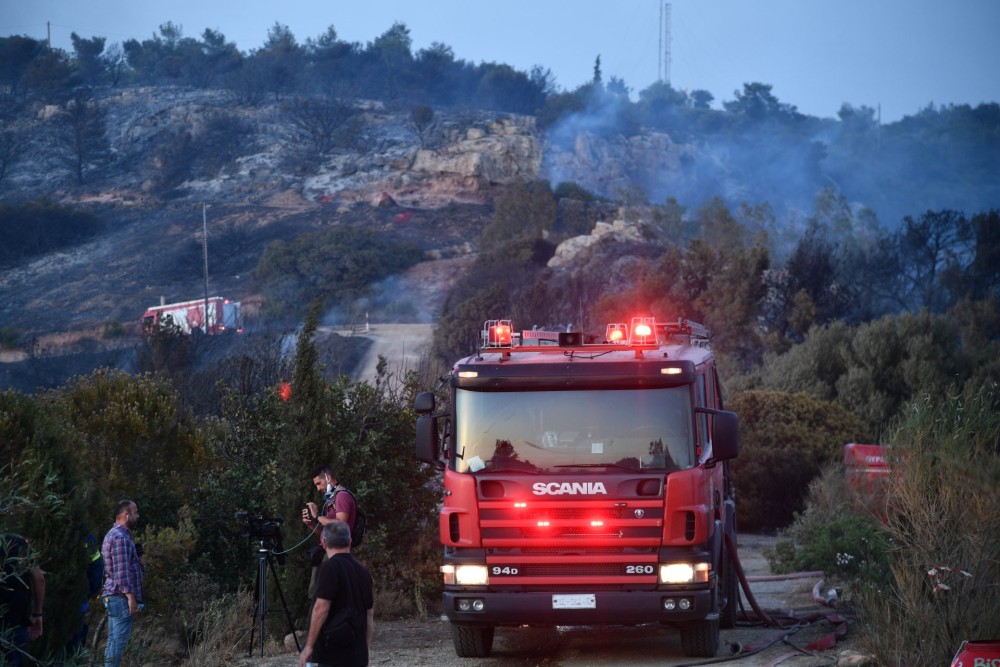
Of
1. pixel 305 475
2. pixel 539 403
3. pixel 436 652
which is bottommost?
pixel 436 652

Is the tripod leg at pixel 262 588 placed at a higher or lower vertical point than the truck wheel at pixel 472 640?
higher

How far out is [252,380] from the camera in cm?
2811

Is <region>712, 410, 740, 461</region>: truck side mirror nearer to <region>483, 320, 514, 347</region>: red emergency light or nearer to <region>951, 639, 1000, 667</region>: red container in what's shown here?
<region>483, 320, 514, 347</region>: red emergency light

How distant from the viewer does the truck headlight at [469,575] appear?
11133mm

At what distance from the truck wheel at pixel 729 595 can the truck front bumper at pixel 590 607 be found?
219 cm

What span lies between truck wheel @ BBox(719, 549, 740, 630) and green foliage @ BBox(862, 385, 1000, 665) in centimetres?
263

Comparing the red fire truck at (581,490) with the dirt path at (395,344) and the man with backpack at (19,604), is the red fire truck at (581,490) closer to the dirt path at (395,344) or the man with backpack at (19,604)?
the man with backpack at (19,604)

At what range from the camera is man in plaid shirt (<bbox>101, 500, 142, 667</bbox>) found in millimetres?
11234

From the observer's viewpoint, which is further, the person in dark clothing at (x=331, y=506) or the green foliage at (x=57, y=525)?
the person in dark clothing at (x=331, y=506)

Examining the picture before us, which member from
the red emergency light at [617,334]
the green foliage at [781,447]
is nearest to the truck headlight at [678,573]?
the red emergency light at [617,334]

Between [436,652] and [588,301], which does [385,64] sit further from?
[436,652]

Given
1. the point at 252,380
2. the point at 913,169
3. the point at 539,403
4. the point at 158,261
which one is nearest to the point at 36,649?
the point at 539,403

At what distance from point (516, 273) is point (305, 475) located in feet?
183

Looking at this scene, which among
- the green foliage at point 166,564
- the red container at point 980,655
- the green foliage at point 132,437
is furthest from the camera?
the green foliage at point 132,437
